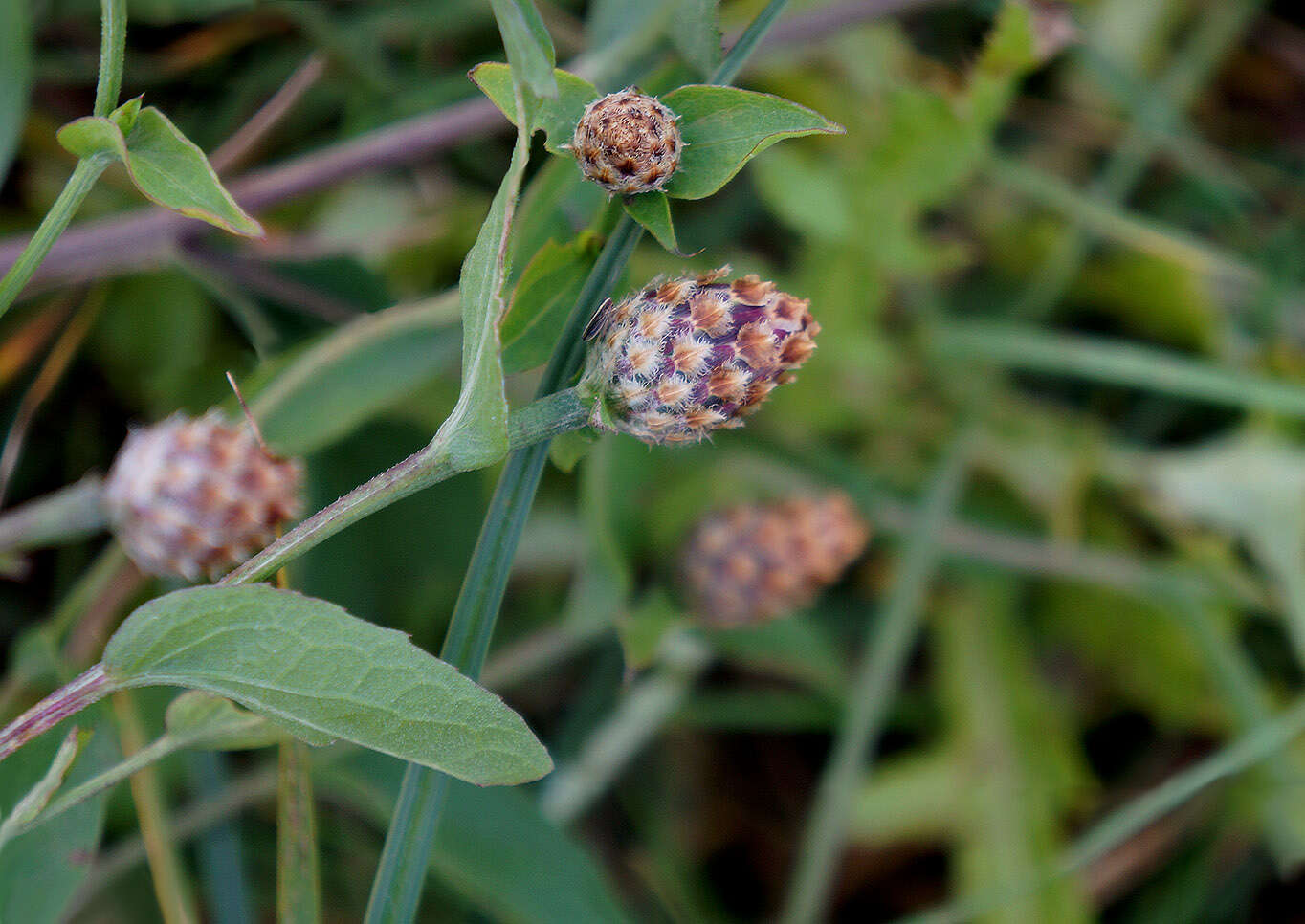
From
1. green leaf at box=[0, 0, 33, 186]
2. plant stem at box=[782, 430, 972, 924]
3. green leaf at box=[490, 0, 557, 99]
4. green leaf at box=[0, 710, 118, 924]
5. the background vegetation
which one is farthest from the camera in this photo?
plant stem at box=[782, 430, 972, 924]

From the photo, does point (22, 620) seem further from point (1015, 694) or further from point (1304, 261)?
point (1304, 261)

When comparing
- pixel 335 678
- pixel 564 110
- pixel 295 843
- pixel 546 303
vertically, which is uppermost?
pixel 564 110

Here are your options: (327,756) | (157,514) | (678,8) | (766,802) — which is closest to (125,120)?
(157,514)

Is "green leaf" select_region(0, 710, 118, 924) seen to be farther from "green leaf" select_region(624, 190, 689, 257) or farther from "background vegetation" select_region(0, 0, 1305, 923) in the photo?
"green leaf" select_region(624, 190, 689, 257)

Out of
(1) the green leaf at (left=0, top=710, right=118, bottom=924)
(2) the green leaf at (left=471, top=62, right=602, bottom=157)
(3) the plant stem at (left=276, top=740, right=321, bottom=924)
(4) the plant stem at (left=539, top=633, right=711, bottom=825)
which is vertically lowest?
(4) the plant stem at (left=539, top=633, right=711, bottom=825)

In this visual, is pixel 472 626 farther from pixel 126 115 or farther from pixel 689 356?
pixel 126 115

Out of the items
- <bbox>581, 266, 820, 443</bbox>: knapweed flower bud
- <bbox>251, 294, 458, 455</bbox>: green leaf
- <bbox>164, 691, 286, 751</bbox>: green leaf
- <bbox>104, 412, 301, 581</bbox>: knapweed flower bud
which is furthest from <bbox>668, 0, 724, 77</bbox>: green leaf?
<bbox>164, 691, 286, 751</bbox>: green leaf

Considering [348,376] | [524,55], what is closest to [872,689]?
[348,376]
